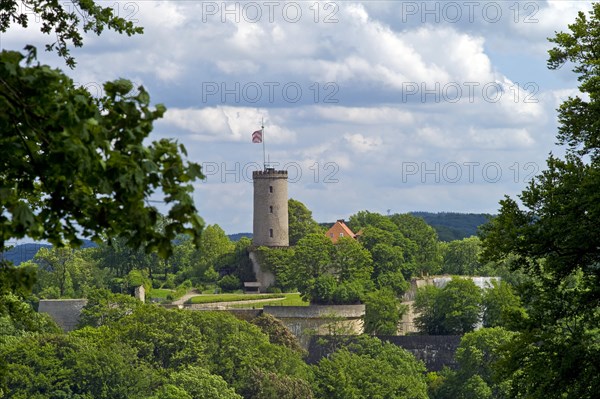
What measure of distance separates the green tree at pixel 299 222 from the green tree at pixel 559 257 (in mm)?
81752

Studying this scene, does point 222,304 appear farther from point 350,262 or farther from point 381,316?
point 381,316

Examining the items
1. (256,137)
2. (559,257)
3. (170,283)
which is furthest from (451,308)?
(559,257)

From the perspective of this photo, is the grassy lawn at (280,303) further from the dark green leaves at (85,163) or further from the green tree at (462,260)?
the dark green leaves at (85,163)

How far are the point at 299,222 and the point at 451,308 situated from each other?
24503 mm

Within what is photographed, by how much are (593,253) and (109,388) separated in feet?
155

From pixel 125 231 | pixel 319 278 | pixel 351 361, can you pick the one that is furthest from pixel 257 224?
pixel 125 231

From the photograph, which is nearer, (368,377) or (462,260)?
(368,377)

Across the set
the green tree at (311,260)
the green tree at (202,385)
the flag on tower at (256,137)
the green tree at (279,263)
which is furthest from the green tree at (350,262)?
the green tree at (202,385)

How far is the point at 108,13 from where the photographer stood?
17062mm

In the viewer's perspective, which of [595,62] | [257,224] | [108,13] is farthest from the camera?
[257,224]

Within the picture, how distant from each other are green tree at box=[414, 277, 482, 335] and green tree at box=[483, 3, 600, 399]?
59914mm

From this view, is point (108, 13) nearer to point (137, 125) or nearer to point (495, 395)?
point (137, 125)

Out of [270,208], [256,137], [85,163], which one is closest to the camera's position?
[85,163]

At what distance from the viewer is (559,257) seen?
21.1 m
